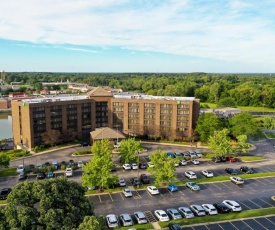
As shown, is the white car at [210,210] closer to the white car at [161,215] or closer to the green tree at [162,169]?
the white car at [161,215]

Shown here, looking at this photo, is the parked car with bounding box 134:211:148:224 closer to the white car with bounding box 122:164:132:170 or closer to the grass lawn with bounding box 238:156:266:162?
the white car with bounding box 122:164:132:170

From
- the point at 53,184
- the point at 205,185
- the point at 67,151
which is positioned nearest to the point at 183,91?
the point at 67,151

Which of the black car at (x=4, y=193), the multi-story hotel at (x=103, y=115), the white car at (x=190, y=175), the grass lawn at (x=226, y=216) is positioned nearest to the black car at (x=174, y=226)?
the grass lawn at (x=226, y=216)

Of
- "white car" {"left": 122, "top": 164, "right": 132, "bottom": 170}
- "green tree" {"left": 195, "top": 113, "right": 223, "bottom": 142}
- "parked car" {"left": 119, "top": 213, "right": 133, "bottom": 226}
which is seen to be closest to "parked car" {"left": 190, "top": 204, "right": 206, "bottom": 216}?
Answer: "parked car" {"left": 119, "top": 213, "right": 133, "bottom": 226}

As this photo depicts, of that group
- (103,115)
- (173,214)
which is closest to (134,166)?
(173,214)

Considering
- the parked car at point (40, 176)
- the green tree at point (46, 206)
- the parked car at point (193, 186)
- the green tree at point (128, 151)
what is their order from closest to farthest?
the green tree at point (46, 206) → the parked car at point (193, 186) → the parked car at point (40, 176) → the green tree at point (128, 151)

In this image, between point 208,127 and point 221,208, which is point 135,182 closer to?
point 221,208

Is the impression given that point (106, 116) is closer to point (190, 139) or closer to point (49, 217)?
point (190, 139)
